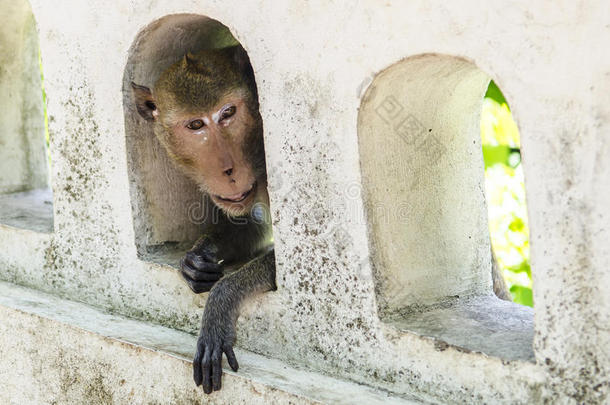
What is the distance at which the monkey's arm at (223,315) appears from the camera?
9.93ft

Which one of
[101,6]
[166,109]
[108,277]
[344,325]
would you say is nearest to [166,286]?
[108,277]

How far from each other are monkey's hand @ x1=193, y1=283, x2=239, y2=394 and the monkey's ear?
912 mm

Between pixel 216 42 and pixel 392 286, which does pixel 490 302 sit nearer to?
pixel 392 286

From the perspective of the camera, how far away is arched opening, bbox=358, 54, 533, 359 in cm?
268

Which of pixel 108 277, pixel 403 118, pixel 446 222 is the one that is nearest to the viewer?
pixel 403 118

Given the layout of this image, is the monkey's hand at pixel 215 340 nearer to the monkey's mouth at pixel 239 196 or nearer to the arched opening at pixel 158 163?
the monkey's mouth at pixel 239 196

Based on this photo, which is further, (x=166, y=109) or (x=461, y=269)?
(x=166, y=109)

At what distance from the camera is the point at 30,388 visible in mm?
3971

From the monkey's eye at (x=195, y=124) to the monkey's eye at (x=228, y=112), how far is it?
93mm

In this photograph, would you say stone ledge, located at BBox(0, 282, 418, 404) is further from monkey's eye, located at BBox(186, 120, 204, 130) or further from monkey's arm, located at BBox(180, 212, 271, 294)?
monkey's eye, located at BBox(186, 120, 204, 130)

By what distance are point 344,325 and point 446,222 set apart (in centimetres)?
56

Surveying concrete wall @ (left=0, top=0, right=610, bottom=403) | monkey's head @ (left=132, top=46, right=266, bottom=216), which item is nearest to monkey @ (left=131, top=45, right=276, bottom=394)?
monkey's head @ (left=132, top=46, right=266, bottom=216)

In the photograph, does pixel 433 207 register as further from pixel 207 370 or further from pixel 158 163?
pixel 158 163

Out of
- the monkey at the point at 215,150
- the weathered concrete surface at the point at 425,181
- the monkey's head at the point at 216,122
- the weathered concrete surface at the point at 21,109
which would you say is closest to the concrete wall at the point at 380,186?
the weathered concrete surface at the point at 425,181
